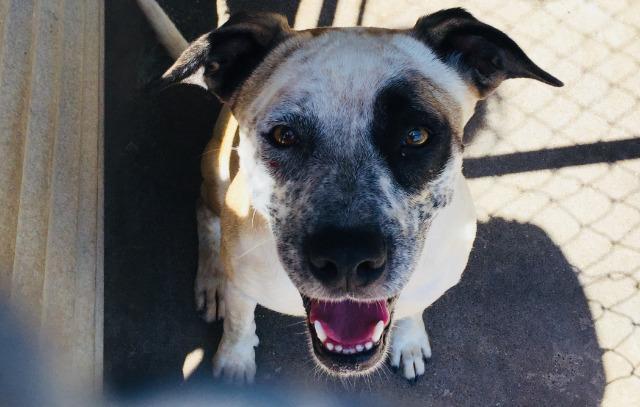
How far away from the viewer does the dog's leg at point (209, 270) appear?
3.75 meters

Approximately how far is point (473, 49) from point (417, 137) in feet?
1.70

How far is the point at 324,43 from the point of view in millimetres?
2482

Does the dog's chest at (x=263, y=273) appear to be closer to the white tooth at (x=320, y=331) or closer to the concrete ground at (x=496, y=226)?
the white tooth at (x=320, y=331)

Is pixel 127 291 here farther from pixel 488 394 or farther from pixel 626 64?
pixel 626 64

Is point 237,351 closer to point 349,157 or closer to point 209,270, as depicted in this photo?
point 209,270

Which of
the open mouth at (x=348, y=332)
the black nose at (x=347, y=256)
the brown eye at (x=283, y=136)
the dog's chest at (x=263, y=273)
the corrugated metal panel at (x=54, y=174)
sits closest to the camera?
the black nose at (x=347, y=256)

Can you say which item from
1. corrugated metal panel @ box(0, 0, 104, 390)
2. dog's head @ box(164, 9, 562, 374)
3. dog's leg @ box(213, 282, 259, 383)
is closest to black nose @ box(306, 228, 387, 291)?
dog's head @ box(164, 9, 562, 374)

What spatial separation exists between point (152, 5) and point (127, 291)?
5.41ft

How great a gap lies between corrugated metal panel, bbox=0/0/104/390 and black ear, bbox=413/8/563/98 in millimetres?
2032

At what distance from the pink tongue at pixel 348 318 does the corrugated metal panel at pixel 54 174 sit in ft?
4.82

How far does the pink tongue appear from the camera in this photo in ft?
8.58

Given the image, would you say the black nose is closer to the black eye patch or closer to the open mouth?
the black eye patch

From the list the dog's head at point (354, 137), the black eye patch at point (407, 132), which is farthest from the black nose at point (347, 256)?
the black eye patch at point (407, 132)

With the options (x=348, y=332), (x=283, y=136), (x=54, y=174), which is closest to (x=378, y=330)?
(x=348, y=332)
